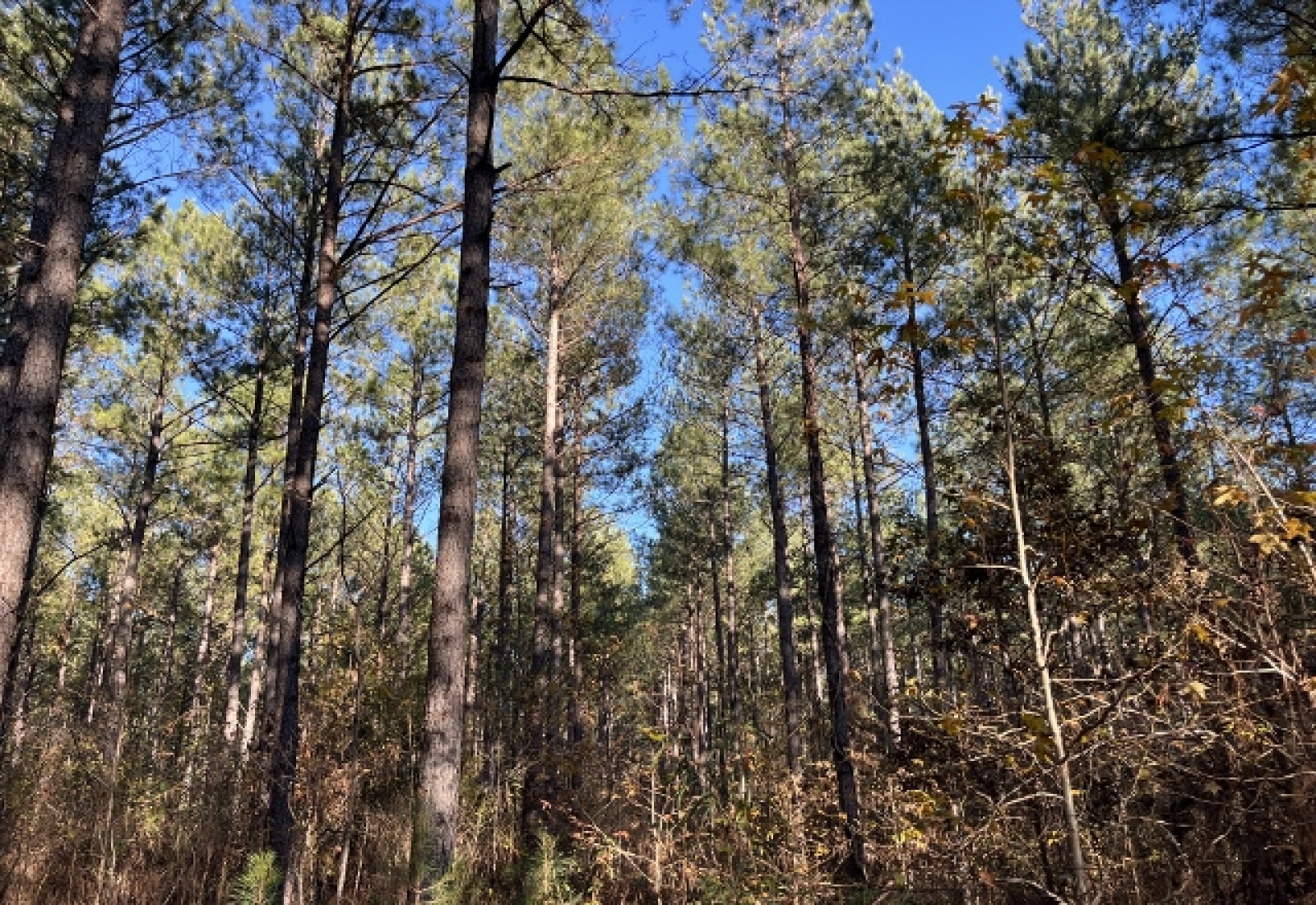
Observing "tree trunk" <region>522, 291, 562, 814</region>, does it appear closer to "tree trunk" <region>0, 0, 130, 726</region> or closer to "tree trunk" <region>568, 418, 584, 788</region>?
"tree trunk" <region>568, 418, 584, 788</region>

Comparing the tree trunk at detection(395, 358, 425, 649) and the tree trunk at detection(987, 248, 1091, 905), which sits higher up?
the tree trunk at detection(395, 358, 425, 649)

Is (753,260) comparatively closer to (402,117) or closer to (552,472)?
(552,472)

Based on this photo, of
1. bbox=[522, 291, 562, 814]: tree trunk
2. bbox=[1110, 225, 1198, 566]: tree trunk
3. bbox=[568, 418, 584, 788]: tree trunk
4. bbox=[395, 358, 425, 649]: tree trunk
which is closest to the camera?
bbox=[1110, 225, 1198, 566]: tree trunk

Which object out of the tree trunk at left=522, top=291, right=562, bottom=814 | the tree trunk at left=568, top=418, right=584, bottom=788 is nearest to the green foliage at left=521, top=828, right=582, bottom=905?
the tree trunk at left=522, top=291, right=562, bottom=814

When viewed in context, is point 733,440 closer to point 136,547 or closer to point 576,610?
point 576,610

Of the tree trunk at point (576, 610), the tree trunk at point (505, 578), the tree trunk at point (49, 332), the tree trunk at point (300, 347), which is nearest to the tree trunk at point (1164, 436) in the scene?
the tree trunk at point (49, 332)

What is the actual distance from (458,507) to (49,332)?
2.55m

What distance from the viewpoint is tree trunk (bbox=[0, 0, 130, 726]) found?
412cm

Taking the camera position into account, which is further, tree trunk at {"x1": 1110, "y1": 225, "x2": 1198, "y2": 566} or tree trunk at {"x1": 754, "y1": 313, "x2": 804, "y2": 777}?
tree trunk at {"x1": 754, "y1": 313, "x2": 804, "y2": 777}

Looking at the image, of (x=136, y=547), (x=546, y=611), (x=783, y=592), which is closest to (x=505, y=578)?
(x=546, y=611)

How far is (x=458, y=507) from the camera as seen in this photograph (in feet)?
14.3

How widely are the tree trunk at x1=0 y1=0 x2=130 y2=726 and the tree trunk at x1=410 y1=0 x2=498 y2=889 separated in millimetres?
2127

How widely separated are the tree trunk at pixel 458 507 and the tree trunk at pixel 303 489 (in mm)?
2354

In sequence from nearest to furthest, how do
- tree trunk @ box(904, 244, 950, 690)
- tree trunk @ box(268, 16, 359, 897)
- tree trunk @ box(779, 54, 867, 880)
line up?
1. tree trunk @ box(904, 244, 950, 690)
2. tree trunk @ box(268, 16, 359, 897)
3. tree trunk @ box(779, 54, 867, 880)
